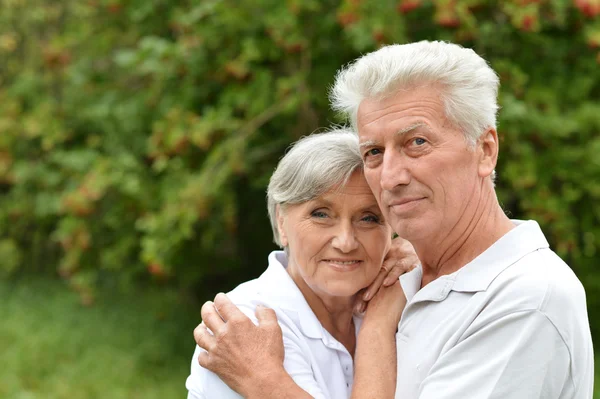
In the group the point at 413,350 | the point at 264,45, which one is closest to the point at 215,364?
the point at 413,350

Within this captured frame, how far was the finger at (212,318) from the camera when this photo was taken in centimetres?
233

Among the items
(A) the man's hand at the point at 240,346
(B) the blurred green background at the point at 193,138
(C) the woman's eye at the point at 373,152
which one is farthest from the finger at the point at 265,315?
(B) the blurred green background at the point at 193,138

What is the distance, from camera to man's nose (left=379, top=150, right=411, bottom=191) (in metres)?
2.14

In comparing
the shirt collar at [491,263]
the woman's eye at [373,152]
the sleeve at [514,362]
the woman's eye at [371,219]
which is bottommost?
the sleeve at [514,362]

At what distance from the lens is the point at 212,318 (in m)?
2.35

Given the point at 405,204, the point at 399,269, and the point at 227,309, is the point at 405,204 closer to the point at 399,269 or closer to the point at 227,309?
the point at 399,269

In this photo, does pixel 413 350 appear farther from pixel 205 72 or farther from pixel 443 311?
pixel 205 72

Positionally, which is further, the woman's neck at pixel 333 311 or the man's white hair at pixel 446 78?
the woman's neck at pixel 333 311

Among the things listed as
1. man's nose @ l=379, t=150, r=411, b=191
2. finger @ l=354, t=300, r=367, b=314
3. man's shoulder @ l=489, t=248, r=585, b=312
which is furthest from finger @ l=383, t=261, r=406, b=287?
man's shoulder @ l=489, t=248, r=585, b=312

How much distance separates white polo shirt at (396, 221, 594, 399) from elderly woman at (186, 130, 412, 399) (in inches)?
11.0

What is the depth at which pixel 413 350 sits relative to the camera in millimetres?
2174

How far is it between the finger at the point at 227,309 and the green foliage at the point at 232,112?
308cm

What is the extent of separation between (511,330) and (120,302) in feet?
24.5

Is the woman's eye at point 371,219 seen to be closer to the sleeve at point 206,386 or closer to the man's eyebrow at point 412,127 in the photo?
the man's eyebrow at point 412,127
